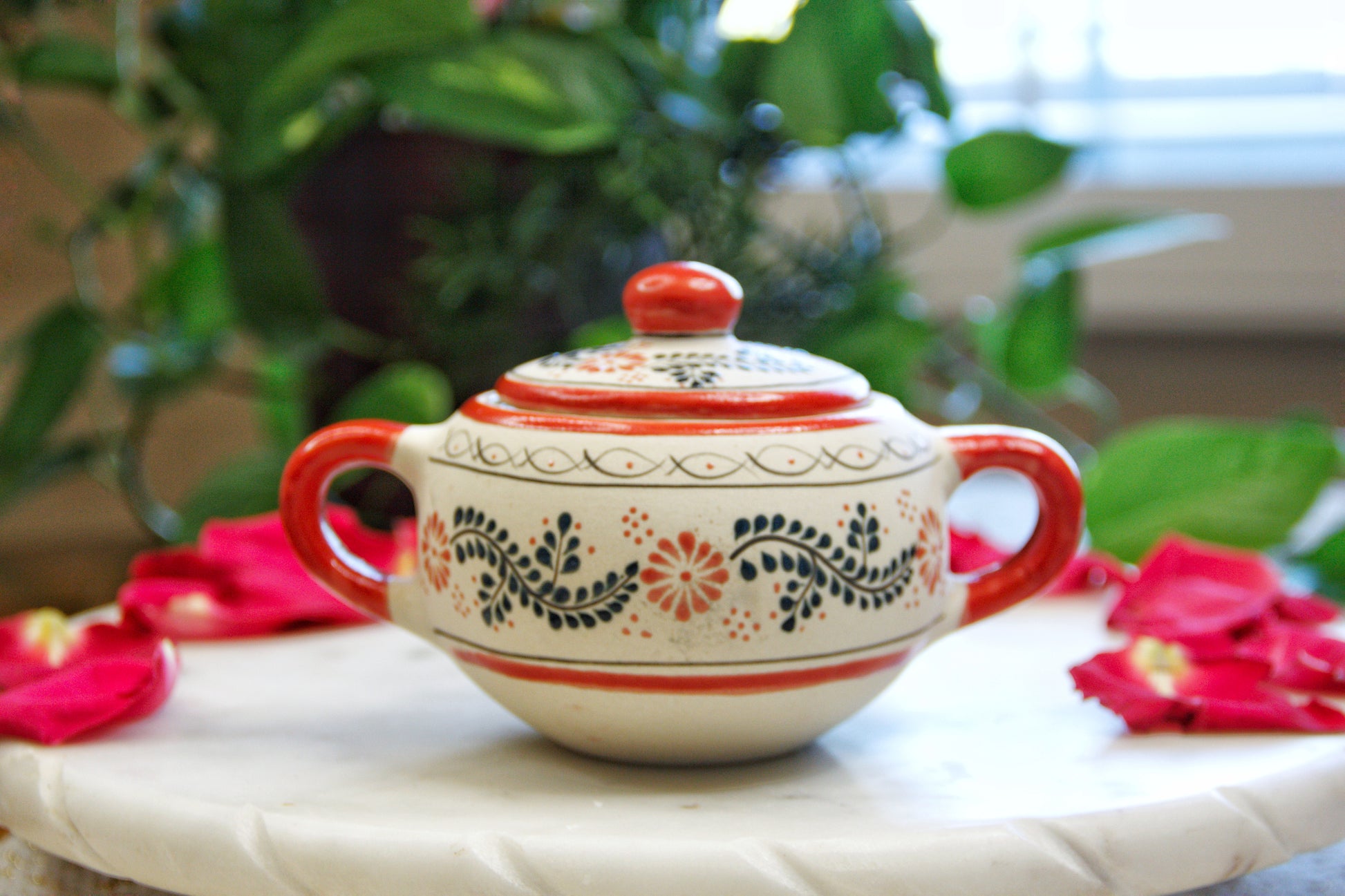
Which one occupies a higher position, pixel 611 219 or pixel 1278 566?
pixel 611 219

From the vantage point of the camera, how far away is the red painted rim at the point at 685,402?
30 centimetres

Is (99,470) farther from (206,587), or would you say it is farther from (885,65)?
(885,65)

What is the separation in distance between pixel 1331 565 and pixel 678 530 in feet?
1.18

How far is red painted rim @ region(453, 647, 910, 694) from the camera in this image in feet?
0.95

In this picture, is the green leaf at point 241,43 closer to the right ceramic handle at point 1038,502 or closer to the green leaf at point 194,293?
the green leaf at point 194,293

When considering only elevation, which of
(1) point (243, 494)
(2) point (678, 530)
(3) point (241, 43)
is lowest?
(1) point (243, 494)

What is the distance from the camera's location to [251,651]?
42 cm

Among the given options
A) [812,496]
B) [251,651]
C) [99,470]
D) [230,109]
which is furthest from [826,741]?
[99,470]

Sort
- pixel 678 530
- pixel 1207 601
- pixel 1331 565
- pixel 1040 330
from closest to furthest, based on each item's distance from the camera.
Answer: pixel 678 530, pixel 1207 601, pixel 1331 565, pixel 1040 330

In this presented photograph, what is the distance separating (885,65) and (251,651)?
364 mm

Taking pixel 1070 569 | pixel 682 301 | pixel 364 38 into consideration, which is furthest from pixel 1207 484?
pixel 364 38

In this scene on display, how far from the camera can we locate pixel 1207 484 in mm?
497

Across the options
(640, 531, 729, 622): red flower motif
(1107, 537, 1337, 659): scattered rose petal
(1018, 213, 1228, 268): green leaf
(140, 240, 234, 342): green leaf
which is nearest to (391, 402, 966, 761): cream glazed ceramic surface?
(640, 531, 729, 622): red flower motif

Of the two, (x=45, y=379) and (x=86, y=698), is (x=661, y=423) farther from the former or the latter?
(x=45, y=379)
